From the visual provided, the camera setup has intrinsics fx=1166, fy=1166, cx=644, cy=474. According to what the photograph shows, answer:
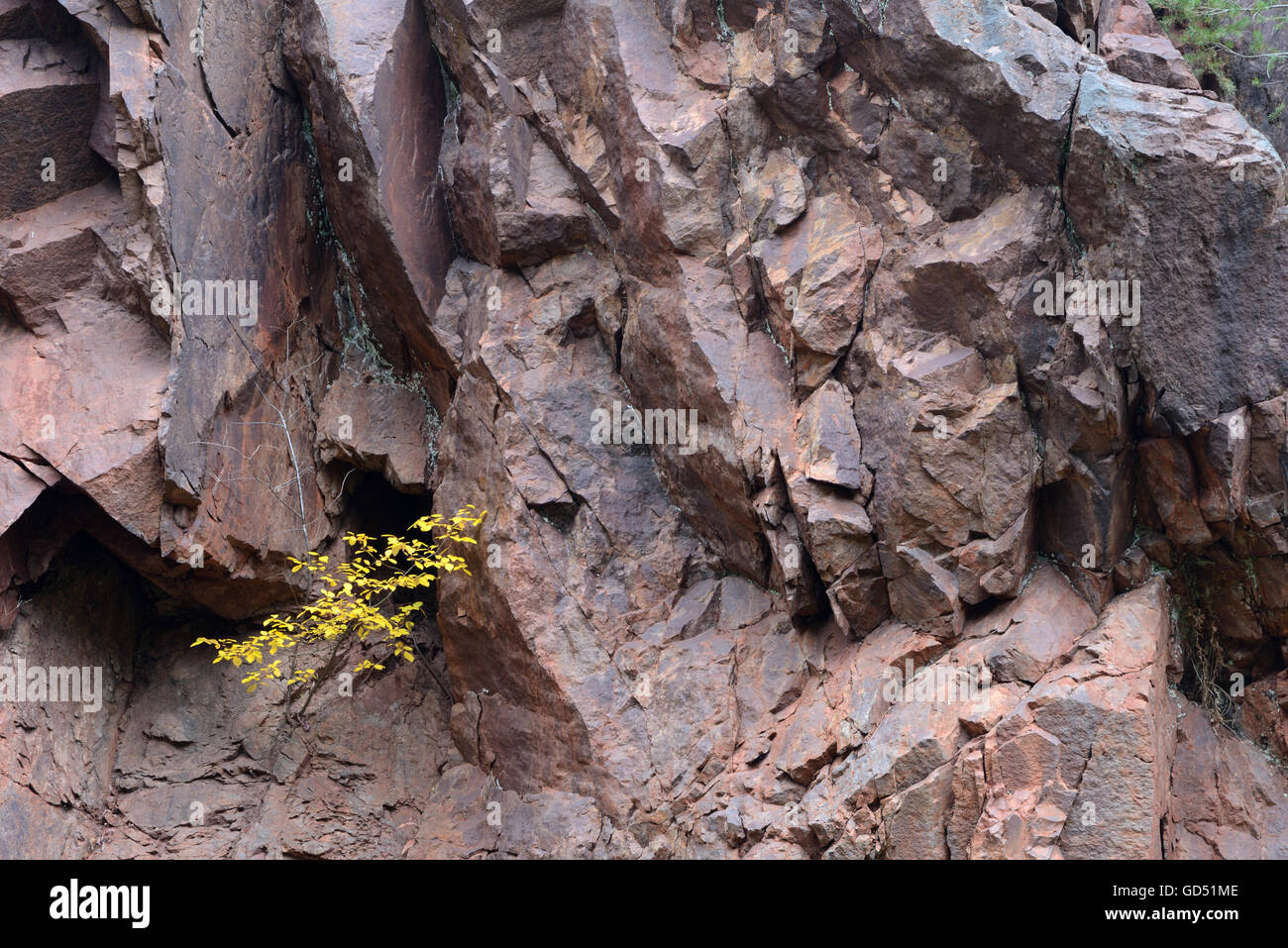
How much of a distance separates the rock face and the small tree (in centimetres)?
24

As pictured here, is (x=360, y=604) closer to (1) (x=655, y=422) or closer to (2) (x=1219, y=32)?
(1) (x=655, y=422)

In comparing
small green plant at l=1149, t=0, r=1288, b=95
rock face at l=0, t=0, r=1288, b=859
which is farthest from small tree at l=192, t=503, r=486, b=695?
small green plant at l=1149, t=0, r=1288, b=95

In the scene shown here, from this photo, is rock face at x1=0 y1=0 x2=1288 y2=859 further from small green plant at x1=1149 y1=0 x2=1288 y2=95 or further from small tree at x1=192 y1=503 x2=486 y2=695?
small green plant at x1=1149 y1=0 x2=1288 y2=95

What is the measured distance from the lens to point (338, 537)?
1212 cm

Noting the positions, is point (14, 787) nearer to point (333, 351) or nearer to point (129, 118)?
point (333, 351)

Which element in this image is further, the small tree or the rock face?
the small tree

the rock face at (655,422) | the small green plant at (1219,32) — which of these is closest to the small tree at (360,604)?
the rock face at (655,422)

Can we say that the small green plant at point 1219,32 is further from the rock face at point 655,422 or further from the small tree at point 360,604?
the small tree at point 360,604

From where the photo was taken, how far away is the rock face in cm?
871

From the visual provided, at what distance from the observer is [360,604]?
10.9 m

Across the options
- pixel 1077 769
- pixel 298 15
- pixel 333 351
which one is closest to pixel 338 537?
pixel 333 351

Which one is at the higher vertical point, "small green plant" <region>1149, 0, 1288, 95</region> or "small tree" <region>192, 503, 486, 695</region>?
"small green plant" <region>1149, 0, 1288, 95</region>

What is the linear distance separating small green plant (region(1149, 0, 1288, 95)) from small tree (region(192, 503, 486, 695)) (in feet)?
26.3

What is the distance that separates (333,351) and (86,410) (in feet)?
8.48
